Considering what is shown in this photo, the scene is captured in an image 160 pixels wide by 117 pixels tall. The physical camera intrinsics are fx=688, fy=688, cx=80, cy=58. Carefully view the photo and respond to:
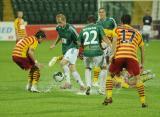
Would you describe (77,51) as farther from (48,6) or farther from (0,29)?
(48,6)

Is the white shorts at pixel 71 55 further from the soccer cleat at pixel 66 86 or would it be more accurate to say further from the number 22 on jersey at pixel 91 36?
the number 22 on jersey at pixel 91 36

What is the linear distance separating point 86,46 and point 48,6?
31.2 meters

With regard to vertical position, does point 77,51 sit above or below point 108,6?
below

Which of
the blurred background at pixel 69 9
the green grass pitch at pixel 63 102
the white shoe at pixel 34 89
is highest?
the blurred background at pixel 69 9

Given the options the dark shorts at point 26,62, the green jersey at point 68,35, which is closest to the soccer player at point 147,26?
the green jersey at point 68,35

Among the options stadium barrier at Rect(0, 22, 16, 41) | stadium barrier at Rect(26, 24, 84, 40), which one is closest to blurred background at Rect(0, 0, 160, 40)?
stadium barrier at Rect(26, 24, 84, 40)

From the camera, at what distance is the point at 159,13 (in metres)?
49.4

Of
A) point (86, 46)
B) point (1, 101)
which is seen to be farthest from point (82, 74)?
point (1, 101)

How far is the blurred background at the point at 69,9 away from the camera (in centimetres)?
4828

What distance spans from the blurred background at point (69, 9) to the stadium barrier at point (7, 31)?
8.78 feet

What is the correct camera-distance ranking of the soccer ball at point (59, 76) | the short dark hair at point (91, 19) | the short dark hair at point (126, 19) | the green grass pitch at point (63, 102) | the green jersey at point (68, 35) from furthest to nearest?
the soccer ball at point (59, 76) → the green jersey at point (68, 35) → the short dark hair at point (91, 19) → the short dark hair at point (126, 19) → the green grass pitch at point (63, 102)

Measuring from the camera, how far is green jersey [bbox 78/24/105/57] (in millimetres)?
17875

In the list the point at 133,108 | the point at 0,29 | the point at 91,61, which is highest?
the point at 0,29

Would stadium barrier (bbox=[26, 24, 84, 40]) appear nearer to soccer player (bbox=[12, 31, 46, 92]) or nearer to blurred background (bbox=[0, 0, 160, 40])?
blurred background (bbox=[0, 0, 160, 40])
